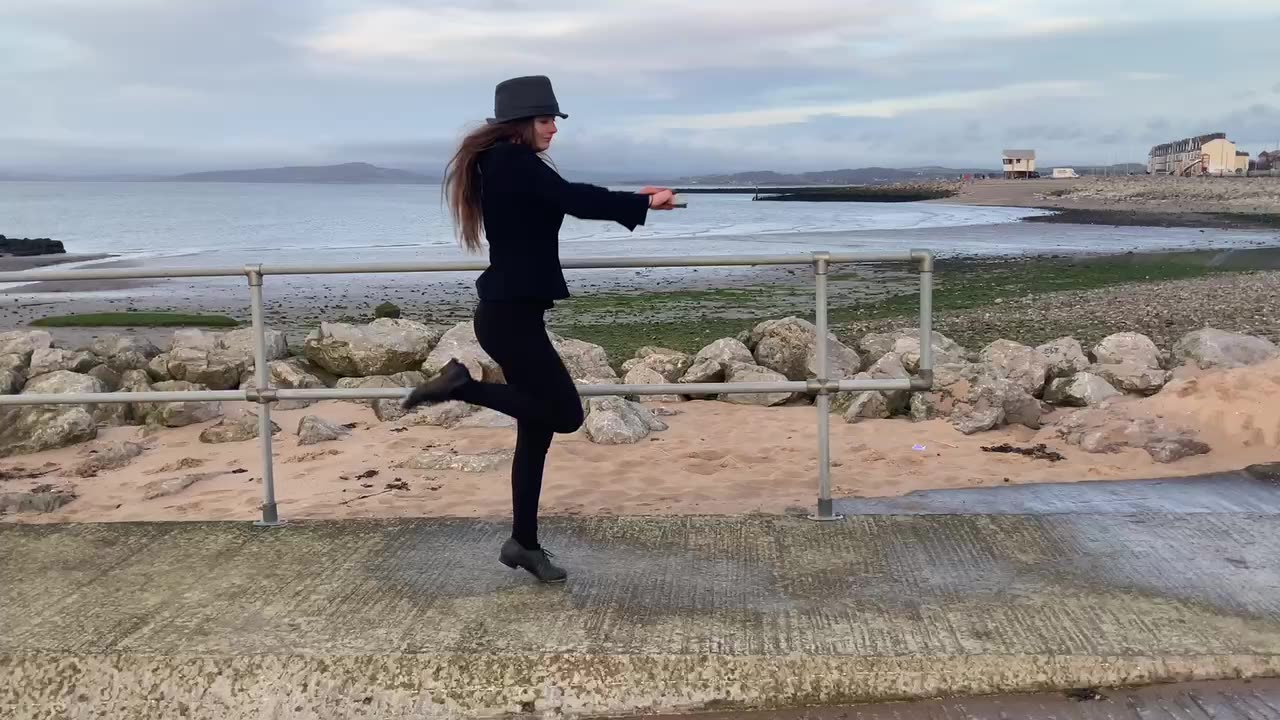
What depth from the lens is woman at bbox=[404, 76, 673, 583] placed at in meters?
3.21

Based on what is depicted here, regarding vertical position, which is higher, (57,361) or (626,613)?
(57,361)

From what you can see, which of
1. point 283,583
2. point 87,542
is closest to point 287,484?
point 87,542

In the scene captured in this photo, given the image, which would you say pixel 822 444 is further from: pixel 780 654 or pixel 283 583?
pixel 283 583

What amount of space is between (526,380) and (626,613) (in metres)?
0.82

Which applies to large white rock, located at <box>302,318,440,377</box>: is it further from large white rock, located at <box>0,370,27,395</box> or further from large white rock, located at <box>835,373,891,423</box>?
large white rock, located at <box>835,373,891,423</box>

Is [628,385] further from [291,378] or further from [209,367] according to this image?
[209,367]

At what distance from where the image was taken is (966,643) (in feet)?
10.4

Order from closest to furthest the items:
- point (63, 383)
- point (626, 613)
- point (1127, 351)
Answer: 1. point (626, 613)
2. point (63, 383)
3. point (1127, 351)

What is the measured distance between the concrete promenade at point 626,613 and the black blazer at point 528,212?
1.07 meters

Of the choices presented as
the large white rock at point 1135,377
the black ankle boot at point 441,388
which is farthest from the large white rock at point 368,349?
the black ankle boot at point 441,388

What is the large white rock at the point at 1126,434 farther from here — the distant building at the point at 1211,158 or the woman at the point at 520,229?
the distant building at the point at 1211,158

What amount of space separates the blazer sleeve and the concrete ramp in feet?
4.24

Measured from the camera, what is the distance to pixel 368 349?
996cm

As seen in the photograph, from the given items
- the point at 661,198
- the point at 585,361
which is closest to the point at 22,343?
the point at 585,361
